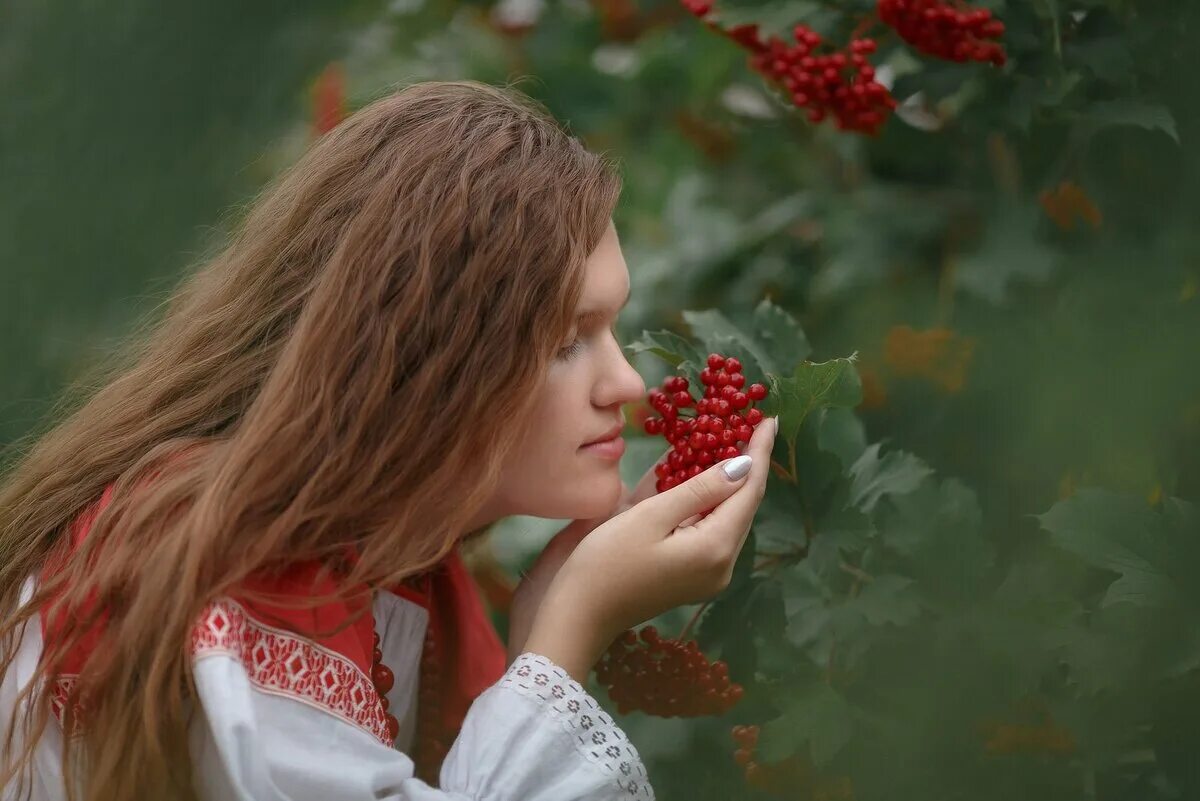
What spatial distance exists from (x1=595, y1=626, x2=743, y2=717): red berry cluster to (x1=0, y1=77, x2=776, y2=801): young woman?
0.13 m

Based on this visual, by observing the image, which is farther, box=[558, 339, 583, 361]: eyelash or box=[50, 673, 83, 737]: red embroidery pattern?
box=[558, 339, 583, 361]: eyelash

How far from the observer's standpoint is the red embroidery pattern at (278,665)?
3.36 feet

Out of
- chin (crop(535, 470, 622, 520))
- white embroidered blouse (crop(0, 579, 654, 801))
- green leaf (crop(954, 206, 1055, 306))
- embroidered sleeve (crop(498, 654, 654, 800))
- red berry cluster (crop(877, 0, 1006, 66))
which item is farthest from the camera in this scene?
green leaf (crop(954, 206, 1055, 306))

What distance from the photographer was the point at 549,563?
4.57 ft

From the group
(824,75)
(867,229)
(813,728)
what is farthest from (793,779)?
(824,75)

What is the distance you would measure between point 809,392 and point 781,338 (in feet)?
Result: 0.57

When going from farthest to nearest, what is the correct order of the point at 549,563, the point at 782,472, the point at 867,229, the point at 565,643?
the point at 867,229
the point at 549,563
the point at 782,472
the point at 565,643

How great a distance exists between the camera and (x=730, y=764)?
1505 millimetres

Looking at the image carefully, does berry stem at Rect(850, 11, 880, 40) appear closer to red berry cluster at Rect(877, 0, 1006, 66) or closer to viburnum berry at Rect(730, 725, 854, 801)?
red berry cluster at Rect(877, 0, 1006, 66)

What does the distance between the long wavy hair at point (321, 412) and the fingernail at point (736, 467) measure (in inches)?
7.7

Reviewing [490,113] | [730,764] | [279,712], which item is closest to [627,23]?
[490,113]

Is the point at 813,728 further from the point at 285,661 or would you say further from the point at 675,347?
the point at 285,661

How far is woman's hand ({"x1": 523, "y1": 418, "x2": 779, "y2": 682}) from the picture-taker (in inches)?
46.5

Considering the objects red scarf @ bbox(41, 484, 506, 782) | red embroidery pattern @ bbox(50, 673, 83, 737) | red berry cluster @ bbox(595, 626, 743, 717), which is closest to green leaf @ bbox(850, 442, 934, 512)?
red berry cluster @ bbox(595, 626, 743, 717)
